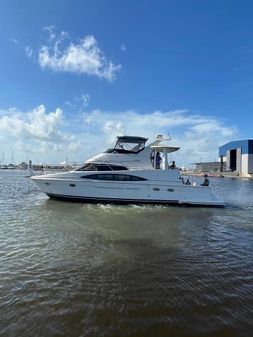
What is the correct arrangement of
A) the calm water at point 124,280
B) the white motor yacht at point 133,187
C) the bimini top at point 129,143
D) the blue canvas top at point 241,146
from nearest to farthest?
the calm water at point 124,280
the white motor yacht at point 133,187
the bimini top at point 129,143
the blue canvas top at point 241,146

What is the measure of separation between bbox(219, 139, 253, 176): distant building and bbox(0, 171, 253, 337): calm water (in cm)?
9020

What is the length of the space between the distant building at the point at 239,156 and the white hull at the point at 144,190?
80734 millimetres

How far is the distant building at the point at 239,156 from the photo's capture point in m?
98.7

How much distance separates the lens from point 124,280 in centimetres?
751

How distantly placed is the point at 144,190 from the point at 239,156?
9014 cm

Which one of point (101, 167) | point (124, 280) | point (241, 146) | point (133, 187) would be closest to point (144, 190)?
point (133, 187)

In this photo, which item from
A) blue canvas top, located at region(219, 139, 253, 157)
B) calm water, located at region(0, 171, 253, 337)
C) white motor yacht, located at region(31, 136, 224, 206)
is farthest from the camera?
blue canvas top, located at region(219, 139, 253, 157)

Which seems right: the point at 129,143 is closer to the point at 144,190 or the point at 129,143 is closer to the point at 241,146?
the point at 144,190

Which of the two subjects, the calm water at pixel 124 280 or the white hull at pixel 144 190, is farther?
the white hull at pixel 144 190

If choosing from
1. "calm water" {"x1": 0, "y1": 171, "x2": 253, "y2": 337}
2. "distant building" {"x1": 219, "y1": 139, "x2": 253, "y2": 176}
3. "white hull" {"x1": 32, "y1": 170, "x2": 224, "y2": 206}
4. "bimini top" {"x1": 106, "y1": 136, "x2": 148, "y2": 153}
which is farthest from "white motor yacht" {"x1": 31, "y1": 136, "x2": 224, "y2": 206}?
"distant building" {"x1": 219, "y1": 139, "x2": 253, "y2": 176}

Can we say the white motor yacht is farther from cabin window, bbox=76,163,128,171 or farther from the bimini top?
the bimini top

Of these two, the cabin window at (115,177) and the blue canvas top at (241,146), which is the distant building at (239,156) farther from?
the cabin window at (115,177)

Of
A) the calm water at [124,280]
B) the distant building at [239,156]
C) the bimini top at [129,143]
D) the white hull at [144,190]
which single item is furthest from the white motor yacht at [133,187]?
the distant building at [239,156]

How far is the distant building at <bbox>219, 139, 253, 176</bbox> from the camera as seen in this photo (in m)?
98.7
